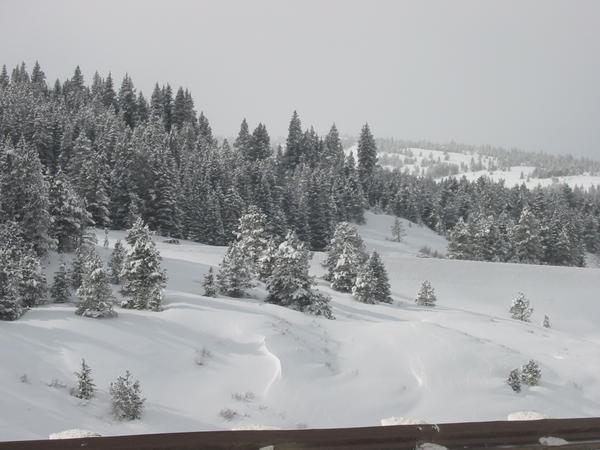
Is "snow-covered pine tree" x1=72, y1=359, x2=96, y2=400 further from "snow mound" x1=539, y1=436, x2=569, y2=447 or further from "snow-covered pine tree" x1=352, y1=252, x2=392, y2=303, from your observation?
"snow-covered pine tree" x1=352, y1=252, x2=392, y2=303

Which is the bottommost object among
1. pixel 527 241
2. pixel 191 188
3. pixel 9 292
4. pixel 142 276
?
pixel 9 292

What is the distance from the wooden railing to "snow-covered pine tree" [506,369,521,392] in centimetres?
935

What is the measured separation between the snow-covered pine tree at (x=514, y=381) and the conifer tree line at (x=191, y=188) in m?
25.8

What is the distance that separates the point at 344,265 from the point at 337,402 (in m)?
21.1

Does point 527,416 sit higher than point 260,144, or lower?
lower

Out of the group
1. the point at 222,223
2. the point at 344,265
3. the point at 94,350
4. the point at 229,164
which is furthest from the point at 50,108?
the point at 94,350

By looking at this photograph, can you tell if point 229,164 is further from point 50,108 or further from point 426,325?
point 426,325

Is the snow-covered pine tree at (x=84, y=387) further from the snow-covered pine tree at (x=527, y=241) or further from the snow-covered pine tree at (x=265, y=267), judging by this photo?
the snow-covered pine tree at (x=527, y=241)

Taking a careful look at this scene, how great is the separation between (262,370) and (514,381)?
24.3 feet

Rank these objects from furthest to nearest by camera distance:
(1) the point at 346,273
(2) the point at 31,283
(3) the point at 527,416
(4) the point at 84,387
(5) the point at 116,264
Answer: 1. (1) the point at 346,273
2. (5) the point at 116,264
3. (2) the point at 31,283
4. (4) the point at 84,387
5. (3) the point at 527,416

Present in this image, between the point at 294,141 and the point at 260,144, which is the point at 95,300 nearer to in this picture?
the point at 260,144

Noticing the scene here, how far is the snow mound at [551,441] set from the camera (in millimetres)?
5445

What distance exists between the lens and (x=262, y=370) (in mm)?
13375

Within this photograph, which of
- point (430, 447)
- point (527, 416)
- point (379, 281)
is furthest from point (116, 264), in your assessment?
point (430, 447)
